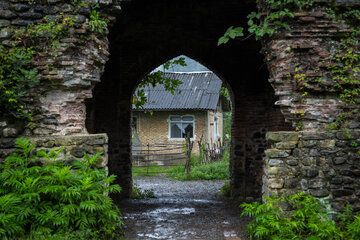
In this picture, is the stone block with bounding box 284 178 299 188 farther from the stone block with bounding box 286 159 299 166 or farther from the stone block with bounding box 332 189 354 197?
the stone block with bounding box 332 189 354 197

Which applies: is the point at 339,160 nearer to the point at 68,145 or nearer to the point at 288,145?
the point at 288,145

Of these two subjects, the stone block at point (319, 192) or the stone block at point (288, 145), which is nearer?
the stone block at point (319, 192)

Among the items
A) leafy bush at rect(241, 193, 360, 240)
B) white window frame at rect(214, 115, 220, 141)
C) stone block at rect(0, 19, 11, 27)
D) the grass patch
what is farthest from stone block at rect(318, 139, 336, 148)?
white window frame at rect(214, 115, 220, 141)

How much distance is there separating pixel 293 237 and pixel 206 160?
13.9 m

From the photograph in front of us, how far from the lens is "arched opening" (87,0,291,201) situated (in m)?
9.61

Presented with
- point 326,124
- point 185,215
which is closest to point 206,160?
point 185,215

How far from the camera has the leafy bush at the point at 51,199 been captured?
4402 mm

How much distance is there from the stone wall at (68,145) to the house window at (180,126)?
15787mm

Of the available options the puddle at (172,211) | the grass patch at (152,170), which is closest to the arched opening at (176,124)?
the grass patch at (152,170)

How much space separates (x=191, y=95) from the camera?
21.7 meters

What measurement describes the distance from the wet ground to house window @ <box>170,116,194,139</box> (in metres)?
9.45

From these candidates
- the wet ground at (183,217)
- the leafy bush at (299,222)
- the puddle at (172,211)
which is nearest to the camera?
the leafy bush at (299,222)

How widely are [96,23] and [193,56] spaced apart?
15.7 ft

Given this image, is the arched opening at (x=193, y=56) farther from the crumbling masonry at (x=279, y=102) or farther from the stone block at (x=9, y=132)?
the stone block at (x=9, y=132)
